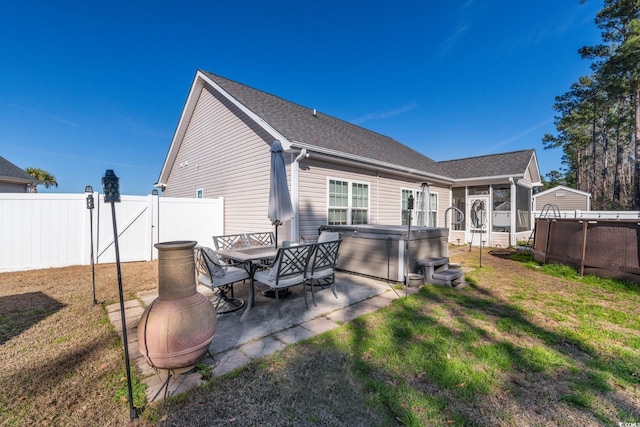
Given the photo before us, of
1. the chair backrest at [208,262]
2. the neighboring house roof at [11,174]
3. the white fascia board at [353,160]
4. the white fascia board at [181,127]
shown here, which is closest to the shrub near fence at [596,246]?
the white fascia board at [353,160]

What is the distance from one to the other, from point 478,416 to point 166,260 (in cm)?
266

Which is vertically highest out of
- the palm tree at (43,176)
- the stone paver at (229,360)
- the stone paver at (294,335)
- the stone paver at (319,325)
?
the palm tree at (43,176)

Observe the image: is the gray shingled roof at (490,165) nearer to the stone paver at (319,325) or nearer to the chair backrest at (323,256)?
the chair backrest at (323,256)

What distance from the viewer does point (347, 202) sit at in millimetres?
7609

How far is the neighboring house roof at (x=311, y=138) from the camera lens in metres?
6.78

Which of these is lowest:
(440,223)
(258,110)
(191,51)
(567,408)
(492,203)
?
(567,408)

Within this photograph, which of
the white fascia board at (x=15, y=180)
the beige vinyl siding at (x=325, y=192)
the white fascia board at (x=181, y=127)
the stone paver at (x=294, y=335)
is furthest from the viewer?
the white fascia board at (x=15, y=180)

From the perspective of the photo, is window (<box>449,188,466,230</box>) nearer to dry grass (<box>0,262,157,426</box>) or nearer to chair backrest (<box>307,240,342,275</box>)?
chair backrest (<box>307,240,342,275</box>)

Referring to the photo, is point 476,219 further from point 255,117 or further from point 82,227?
point 82,227

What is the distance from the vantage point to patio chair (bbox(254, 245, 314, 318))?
353 cm

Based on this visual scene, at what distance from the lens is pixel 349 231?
20.0ft

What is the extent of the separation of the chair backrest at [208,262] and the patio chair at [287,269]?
0.55 meters

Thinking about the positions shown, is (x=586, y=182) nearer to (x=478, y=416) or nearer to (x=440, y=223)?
(x=440, y=223)

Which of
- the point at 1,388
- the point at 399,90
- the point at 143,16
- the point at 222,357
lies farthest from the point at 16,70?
the point at 399,90
